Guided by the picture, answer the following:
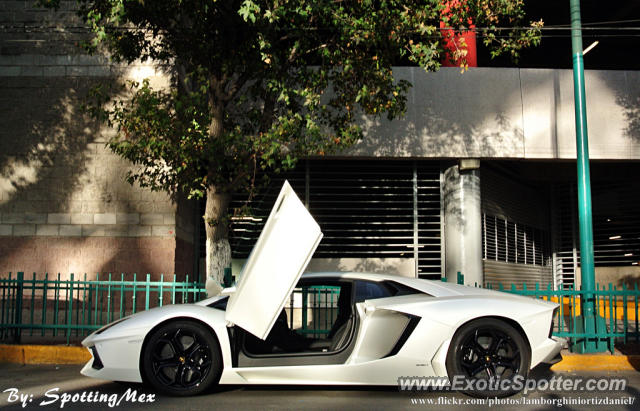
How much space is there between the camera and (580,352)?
8.72m

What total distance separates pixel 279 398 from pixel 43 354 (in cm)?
454

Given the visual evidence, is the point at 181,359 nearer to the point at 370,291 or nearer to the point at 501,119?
the point at 370,291

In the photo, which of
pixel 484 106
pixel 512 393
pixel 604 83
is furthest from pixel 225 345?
pixel 604 83

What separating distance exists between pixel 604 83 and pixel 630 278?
241 inches

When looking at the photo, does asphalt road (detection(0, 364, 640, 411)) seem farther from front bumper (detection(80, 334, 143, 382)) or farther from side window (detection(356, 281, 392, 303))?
side window (detection(356, 281, 392, 303))

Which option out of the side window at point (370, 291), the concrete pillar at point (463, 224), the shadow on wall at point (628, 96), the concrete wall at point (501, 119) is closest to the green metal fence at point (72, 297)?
the side window at point (370, 291)

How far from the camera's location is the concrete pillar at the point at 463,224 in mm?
13805

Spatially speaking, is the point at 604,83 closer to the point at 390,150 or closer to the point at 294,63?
the point at 390,150

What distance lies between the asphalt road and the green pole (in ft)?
6.83

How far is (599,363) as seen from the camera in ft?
27.1

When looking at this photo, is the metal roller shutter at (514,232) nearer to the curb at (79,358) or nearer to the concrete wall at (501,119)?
the concrete wall at (501,119)

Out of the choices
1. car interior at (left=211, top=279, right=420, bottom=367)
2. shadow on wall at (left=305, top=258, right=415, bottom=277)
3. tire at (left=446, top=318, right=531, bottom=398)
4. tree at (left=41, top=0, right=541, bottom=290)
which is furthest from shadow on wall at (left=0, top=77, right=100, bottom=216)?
tire at (left=446, top=318, right=531, bottom=398)

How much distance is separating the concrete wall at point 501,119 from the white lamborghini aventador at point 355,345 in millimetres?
8232

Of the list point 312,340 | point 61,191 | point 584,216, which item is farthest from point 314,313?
point 61,191
